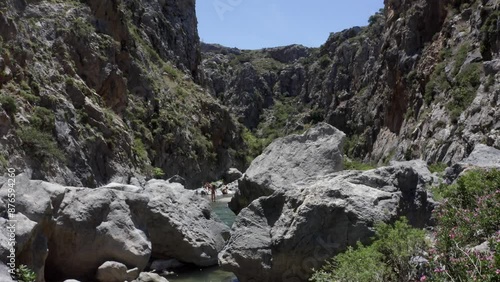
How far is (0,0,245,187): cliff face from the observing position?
25.0 metres

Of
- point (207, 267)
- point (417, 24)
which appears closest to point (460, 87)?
point (417, 24)

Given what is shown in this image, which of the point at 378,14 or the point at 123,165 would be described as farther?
the point at 378,14

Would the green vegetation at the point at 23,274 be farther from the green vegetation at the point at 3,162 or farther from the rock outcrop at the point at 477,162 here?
the green vegetation at the point at 3,162

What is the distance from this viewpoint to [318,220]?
10688 millimetres

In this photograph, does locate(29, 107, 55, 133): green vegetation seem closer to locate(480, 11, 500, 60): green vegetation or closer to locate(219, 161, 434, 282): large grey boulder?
locate(219, 161, 434, 282): large grey boulder

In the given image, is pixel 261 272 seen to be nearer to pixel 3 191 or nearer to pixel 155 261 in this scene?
pixel 155 261

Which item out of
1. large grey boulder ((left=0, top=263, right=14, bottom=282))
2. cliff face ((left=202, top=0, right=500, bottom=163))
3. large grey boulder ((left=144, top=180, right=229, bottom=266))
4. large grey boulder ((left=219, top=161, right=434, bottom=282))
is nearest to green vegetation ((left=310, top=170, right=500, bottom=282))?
large grey boulder ((left=219, top=161, right=434, bottom=282))

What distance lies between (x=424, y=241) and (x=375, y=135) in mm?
43994

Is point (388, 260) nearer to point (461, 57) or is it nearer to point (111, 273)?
point (111, 273)

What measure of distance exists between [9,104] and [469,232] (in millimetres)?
22470

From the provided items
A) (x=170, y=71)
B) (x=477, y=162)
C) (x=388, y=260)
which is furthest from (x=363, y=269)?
(x=170, y=71)

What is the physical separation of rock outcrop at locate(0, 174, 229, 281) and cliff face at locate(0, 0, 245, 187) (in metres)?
9.03

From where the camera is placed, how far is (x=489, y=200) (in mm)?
7273

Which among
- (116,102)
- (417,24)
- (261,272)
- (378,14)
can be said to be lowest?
(261,272)
